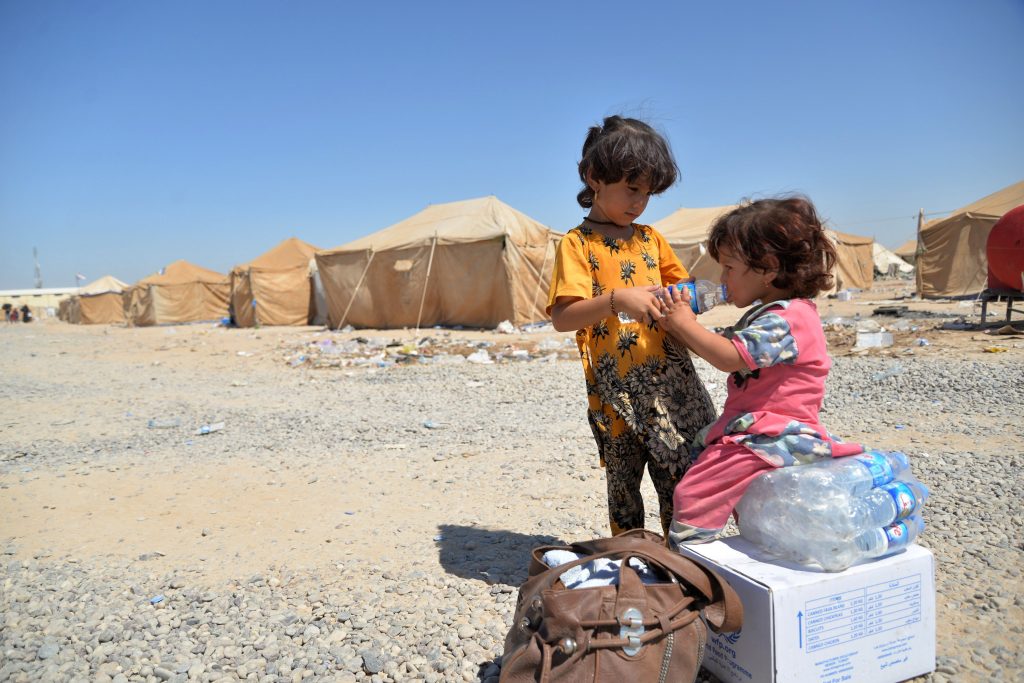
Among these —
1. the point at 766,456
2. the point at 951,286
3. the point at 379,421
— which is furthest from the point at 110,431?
the point at 951,286

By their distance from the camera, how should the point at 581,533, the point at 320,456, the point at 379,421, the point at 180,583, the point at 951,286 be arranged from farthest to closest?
1. the point at 951,286
2. the point at 379,421
3. the point at 320,456
4. the point at 581,533
5. the point at 180,583

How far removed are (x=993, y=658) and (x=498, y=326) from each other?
47.3 ft

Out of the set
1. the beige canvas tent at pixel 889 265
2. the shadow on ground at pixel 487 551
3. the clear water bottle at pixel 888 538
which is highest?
the beige canvas tent at pixel 889 265

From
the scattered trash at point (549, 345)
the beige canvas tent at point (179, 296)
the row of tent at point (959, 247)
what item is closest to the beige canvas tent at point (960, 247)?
the row of tent at point (959, 247)

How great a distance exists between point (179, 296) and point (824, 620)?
3485 centimetres

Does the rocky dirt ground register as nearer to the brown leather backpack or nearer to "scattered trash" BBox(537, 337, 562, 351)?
the brown leather backpack

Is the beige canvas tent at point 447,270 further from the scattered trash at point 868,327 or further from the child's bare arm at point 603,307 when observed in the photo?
the child's bare arm at point 603,307

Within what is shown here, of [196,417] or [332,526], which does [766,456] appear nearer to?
[332,526]

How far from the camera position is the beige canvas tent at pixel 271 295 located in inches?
936

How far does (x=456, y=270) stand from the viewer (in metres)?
17.2

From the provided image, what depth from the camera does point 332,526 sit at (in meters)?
3.52

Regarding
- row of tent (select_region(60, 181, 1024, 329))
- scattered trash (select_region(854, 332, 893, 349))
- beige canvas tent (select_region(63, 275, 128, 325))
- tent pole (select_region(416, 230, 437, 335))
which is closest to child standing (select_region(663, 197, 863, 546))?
scattered trash (select_region(854, 332, 893, 349))

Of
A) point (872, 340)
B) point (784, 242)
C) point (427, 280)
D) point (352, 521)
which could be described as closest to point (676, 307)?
point (784, 242)

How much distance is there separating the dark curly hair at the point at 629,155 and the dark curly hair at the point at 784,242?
0.29 m
